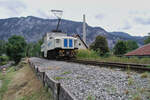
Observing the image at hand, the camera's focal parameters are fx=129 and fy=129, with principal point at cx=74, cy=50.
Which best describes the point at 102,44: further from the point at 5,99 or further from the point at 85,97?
the point at 85,97

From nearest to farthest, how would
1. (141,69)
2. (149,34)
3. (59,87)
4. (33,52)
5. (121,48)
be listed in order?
(59,87) < (141,69) < (121,48) < (149,34) < (33,52)

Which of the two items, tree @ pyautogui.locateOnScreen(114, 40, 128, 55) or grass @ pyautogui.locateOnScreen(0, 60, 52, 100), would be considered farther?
tree @ pyautogui.locateOnScreen(114, 40, 128, 55)

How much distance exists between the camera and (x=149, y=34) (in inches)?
2064

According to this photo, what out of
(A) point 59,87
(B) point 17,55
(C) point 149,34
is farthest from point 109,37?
(A) point 59,87

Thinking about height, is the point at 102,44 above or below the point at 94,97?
above

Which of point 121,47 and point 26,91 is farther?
point 121,47

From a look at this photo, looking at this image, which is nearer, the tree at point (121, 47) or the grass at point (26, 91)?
the grass at point (26, 91)

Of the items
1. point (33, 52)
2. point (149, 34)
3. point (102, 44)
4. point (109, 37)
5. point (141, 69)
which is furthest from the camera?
point (109, 37)

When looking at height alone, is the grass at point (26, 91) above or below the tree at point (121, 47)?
below

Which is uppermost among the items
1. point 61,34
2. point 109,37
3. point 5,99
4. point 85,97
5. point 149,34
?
point 109,37

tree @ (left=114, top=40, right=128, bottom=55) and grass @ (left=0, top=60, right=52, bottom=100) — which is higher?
tree @ (left=114, top=40, right=128, bottom=55)

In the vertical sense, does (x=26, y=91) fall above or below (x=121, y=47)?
below

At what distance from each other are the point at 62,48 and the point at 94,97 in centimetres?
1033

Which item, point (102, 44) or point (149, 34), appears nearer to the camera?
point (102, 44)
